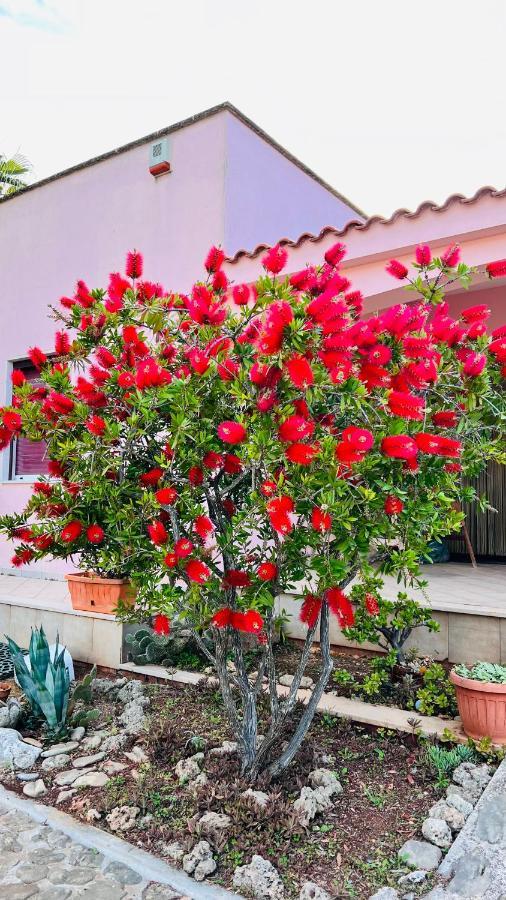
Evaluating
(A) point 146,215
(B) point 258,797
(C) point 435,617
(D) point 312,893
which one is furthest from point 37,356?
(A) point 146,215

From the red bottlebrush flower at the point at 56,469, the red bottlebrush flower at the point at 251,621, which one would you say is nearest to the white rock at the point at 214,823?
the red bottlebrush flower at the point at 251,621

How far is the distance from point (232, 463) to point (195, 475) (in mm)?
196

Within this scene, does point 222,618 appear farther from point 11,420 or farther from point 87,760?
point 87,760

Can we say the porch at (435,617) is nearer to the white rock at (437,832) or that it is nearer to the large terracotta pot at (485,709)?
the large terracotta pot at (485,709)

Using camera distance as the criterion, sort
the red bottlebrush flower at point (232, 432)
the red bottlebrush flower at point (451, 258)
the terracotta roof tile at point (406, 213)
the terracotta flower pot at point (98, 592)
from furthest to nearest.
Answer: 1. the terracotta flower pot at point (98, 592)
2. the terracotta roof tile at point (406, 213)
3. the red bottlebrush flower at point (451, 258)
4. the red bottlebrush flower at point (232, 432)

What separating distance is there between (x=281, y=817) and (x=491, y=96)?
10065 mm

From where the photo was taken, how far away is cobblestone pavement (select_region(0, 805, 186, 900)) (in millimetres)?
2734

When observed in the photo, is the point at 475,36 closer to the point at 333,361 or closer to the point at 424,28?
the point at 424,28

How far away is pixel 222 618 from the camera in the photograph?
2.98 m

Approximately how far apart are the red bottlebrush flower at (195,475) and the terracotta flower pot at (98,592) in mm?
2784

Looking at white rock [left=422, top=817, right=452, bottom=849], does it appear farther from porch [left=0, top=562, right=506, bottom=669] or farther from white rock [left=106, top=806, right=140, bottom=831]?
porch [left=0, top=562, right=506, bottom=669]

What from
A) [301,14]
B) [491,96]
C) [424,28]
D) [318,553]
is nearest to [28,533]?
[318,553]

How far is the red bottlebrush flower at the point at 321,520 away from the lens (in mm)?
2477

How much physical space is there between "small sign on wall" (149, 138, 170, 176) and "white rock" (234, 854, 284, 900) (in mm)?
7332
